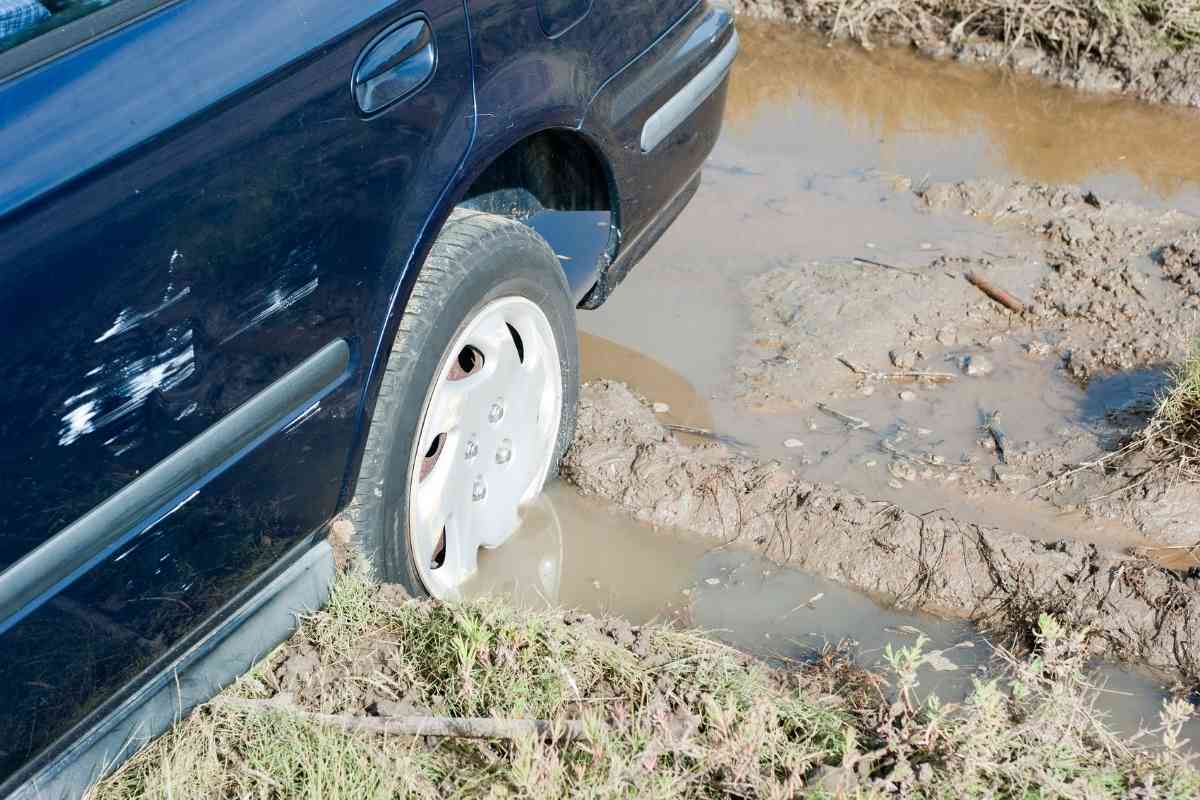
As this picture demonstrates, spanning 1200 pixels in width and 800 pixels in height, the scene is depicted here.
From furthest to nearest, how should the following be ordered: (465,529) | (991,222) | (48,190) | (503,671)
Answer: (991,222) < (465,529) < (503,671) < (48,190)

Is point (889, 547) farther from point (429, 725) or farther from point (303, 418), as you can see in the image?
point (303, 418)

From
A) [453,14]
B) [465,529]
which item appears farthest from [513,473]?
[453,14]

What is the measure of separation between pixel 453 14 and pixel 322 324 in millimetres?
673

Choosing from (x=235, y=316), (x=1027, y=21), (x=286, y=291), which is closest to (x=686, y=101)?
(x=286, y=291)

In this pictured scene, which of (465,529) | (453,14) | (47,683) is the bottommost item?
(465,529)

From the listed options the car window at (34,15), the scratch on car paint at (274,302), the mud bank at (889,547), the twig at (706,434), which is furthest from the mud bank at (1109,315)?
the car window at (34,15)

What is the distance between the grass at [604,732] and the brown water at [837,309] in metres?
0.56

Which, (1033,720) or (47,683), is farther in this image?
(1033,720)

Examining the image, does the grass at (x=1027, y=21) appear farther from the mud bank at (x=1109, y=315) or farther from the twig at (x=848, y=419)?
the twig at (x=848, y=419)

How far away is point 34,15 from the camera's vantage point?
180 cm

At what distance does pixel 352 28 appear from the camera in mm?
2061

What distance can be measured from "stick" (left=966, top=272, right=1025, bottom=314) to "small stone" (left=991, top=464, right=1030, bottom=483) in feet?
2.82

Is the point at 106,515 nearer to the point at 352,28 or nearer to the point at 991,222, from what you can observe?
the point at 352,28

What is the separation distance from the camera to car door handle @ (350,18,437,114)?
2.11 m
